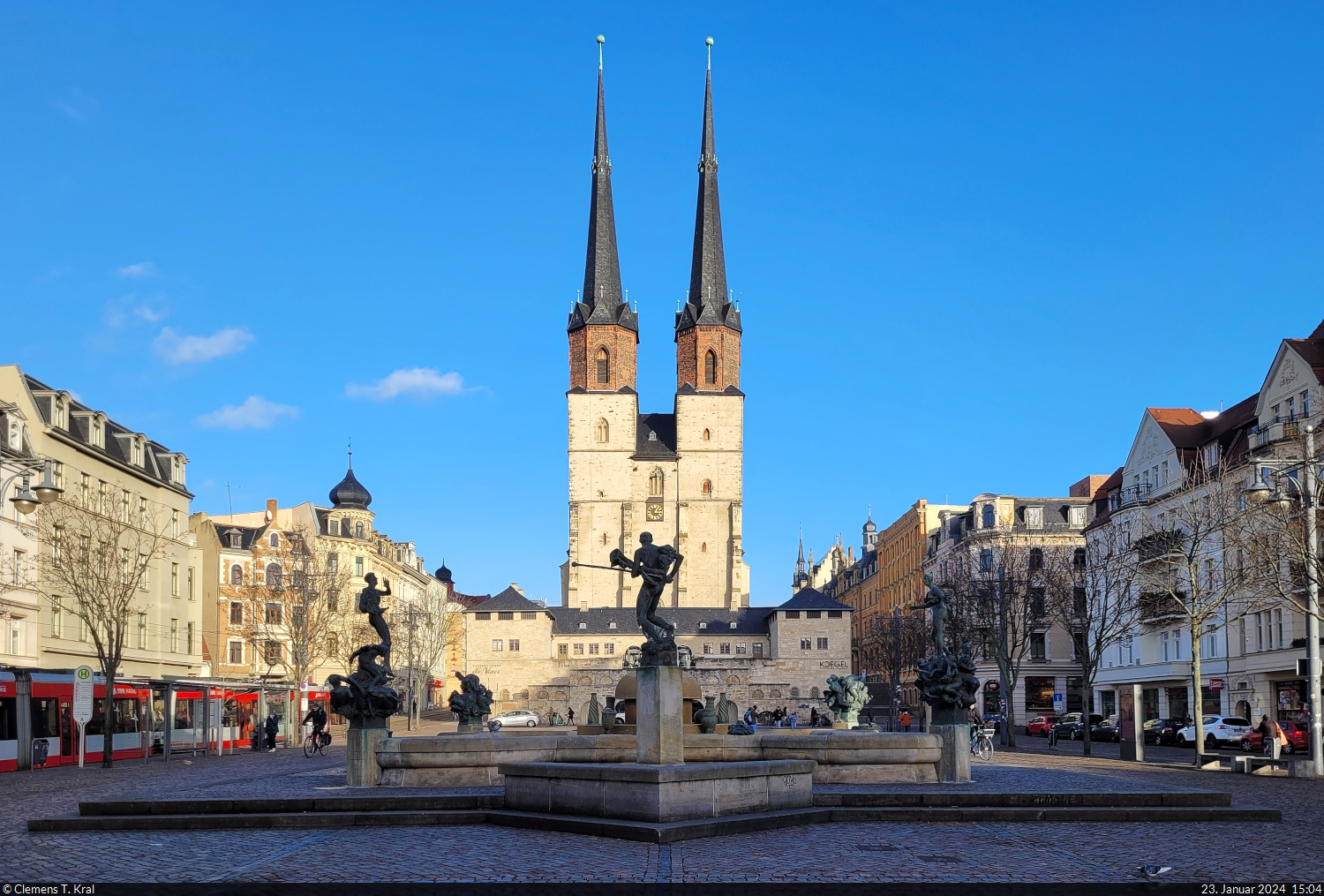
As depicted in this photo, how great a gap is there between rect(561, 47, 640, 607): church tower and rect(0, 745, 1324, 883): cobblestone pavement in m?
106

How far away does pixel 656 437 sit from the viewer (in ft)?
448

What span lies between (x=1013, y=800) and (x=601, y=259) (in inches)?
4592

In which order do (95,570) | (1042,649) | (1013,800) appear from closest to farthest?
(1013,800), (95,570), (1042,649)

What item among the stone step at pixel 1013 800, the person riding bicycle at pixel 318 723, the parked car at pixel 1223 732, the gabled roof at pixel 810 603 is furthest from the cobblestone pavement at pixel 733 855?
the gabled roof at pixel 810 603

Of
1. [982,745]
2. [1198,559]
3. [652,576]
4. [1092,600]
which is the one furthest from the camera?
[1092,600]

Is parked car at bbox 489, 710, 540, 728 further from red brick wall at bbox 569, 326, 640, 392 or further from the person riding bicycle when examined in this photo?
red brick wall at bbox 569, 326, 640, 392

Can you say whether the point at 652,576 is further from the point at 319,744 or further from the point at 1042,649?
the point at 1042,649

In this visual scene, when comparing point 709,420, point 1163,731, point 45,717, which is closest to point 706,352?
point 709,420

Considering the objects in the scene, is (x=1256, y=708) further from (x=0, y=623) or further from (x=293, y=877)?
(x=293, y=877)

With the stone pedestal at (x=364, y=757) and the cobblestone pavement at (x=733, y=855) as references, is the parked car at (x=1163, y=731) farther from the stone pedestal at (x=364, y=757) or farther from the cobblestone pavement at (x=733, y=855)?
the stone pedestal at (x=364, y=757)

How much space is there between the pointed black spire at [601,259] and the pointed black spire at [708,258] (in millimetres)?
6691

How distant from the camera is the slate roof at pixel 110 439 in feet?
165

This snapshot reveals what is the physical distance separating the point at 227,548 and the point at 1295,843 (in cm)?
7950

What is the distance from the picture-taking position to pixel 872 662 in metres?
127
